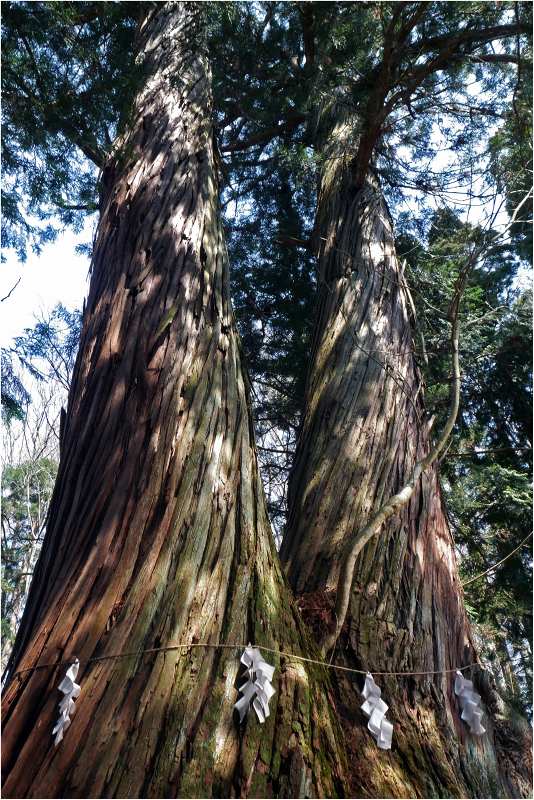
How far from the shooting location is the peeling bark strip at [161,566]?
151 cm

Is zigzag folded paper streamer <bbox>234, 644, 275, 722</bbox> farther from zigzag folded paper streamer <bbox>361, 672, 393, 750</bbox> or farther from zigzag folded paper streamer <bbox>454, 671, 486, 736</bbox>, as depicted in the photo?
zigzag folded paper streamer <bbox>454, 671, 486, 736</bbox>

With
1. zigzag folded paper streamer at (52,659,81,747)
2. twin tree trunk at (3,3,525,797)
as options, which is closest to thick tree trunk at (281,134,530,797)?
twin tree trunk at (3,3,525,797)

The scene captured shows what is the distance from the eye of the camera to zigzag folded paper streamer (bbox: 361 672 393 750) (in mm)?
1861

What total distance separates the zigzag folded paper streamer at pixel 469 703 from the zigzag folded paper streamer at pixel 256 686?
89 cm

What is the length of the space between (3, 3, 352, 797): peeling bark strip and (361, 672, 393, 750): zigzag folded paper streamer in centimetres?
15

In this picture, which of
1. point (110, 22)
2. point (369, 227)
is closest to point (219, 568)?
point (369, 227)

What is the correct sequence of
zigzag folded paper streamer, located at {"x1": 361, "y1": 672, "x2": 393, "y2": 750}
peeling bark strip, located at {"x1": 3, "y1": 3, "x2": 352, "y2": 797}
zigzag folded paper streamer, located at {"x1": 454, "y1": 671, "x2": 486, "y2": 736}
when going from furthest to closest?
zigzag folded paper streamer, located at {"x1": 454, "y1": 671, "x2": 486, "y2": 736}, zigzag folded paper streamer, located at {"x1": 361, "y1": 672, "x2": 393, "y2": 750}, peeling bark strip, located at {"x1": 3, "y1": 3, "x2": 352, "y2": 797}

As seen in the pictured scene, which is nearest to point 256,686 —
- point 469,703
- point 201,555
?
point 201,555

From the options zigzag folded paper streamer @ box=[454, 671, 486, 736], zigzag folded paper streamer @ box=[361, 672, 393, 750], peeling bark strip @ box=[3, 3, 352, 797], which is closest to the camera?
peeling bark strip @ box=[3, 3, 352, 797]

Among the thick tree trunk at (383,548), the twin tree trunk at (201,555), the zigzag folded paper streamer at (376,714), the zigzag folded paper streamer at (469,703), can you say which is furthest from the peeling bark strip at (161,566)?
the zigzag folded paper streamer at (469,703)

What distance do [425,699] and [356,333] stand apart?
1.98 meters

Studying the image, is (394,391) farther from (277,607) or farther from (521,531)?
(521,531)

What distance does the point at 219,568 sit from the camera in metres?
1.86

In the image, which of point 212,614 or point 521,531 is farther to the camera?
point 521,531
